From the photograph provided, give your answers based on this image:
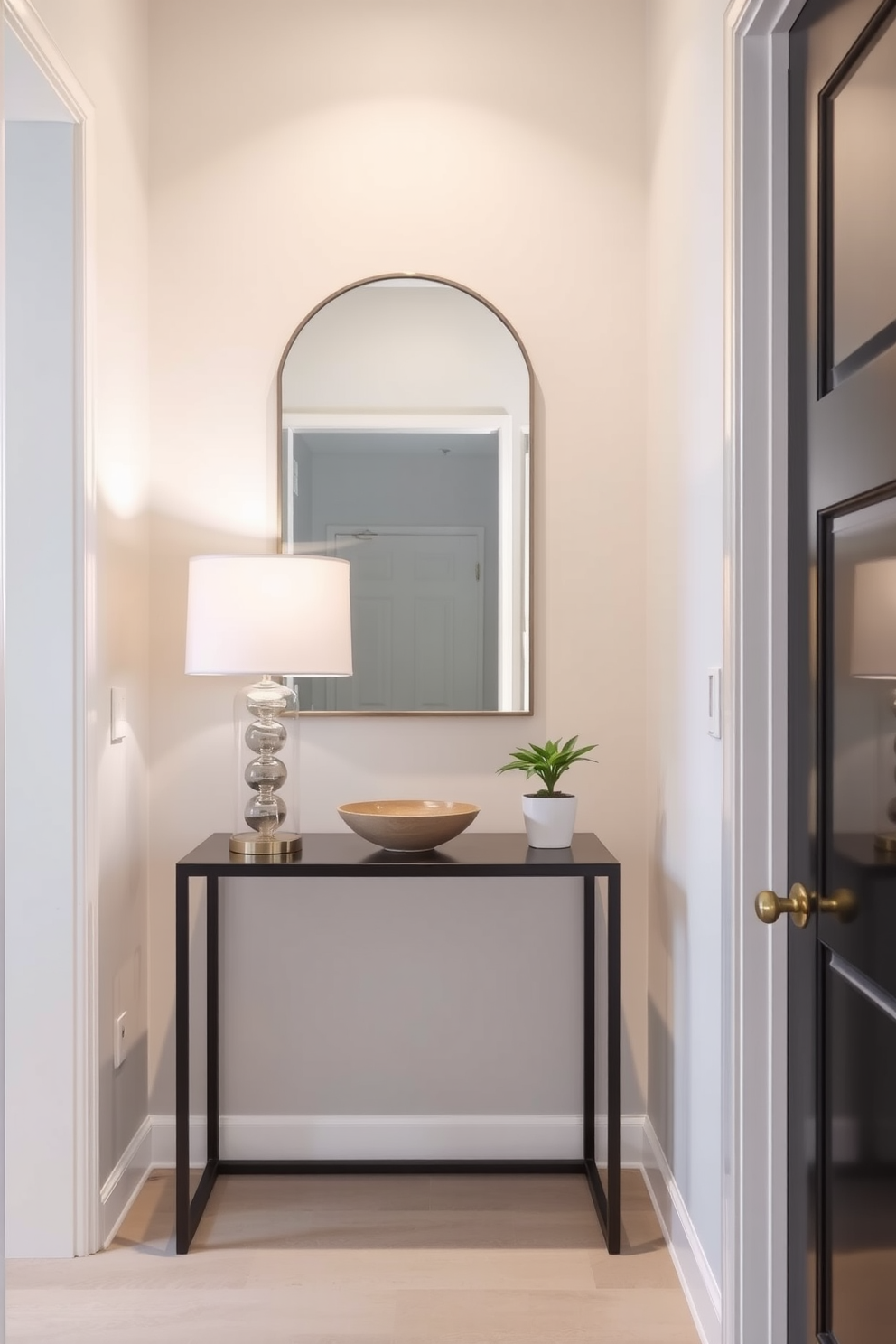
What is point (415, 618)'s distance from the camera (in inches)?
102

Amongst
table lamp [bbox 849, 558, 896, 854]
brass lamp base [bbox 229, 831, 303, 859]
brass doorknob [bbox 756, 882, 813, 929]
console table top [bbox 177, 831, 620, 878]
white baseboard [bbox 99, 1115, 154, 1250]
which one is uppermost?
table lamp [bbox 849, 558, 896, 854]

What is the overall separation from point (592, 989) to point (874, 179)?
1.86 meters

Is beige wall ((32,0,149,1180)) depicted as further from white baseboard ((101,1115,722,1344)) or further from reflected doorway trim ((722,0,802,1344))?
reflected doorway trim ((722,0,802,1344))

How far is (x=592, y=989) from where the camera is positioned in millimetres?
2537

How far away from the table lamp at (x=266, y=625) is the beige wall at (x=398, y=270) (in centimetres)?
32

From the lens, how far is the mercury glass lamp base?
227 cm

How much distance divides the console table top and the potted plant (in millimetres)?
26

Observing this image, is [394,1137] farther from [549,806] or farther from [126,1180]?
[549,806]

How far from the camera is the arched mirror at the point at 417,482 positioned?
2602 millimetres

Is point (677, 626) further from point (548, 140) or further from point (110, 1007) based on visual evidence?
point (110, 1007)

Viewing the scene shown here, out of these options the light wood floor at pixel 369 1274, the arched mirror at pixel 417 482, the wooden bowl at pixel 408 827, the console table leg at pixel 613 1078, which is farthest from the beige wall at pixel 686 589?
the wooden bowl at pixel 408 827

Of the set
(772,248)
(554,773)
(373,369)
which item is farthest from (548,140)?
(554,773)

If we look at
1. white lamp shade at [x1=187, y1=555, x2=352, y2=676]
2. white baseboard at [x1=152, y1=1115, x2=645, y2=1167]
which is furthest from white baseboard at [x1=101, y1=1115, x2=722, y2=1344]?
white lamp shade at [x1=187, y1=555, x2=352, y2=676]

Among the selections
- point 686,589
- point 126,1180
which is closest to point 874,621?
point 686,589
